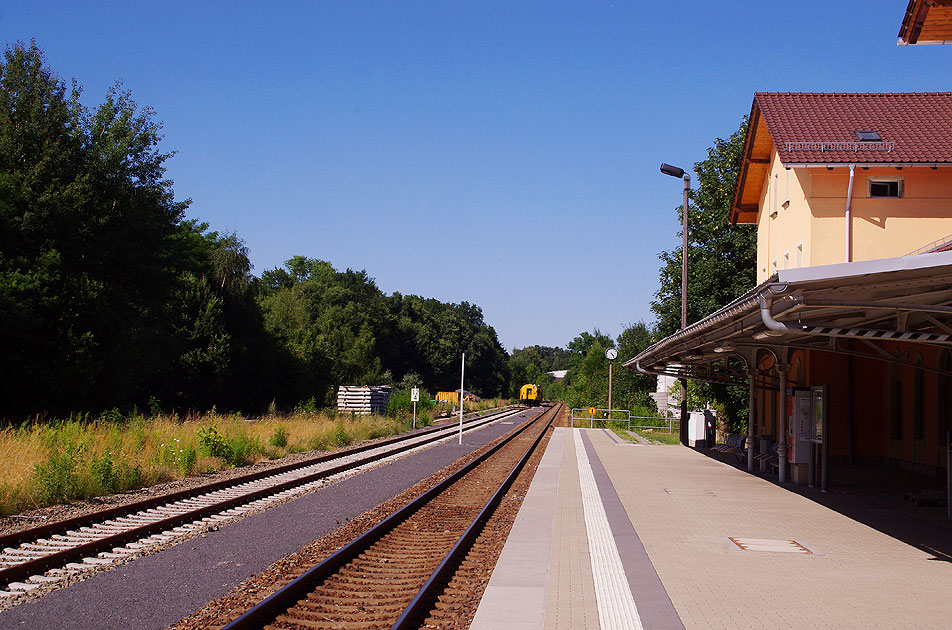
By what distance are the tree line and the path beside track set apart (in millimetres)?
14888

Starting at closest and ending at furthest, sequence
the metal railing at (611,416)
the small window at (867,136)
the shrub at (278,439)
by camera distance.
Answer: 1. the small window at (867,136)
2. the shrub at (278,439)
3. the metal railing at (611,416)

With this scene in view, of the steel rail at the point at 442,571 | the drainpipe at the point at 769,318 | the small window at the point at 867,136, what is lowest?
the steel rail at the point at 442,571

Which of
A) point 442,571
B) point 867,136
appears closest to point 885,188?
point 867,136

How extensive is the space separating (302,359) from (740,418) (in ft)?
82.6

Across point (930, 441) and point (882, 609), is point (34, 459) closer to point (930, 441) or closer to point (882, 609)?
point (882, 609)

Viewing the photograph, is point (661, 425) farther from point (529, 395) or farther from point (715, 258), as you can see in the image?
point (529, 395)

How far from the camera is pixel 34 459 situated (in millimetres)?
13531

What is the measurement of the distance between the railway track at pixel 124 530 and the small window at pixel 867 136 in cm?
1538

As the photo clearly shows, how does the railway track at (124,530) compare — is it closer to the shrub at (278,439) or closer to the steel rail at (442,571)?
the steel rail at (442,571)

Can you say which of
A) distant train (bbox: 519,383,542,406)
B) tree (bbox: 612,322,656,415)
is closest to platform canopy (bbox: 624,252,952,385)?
tree (bbox: 612,322,656,415)

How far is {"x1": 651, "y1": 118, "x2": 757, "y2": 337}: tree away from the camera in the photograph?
37.3 meters

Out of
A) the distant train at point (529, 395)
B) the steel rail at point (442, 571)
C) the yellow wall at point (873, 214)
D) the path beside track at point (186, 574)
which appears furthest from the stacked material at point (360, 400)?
the distant train at point (529, 395)

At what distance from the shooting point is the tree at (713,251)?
123 ft

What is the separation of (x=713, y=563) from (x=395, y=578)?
3442 mm
